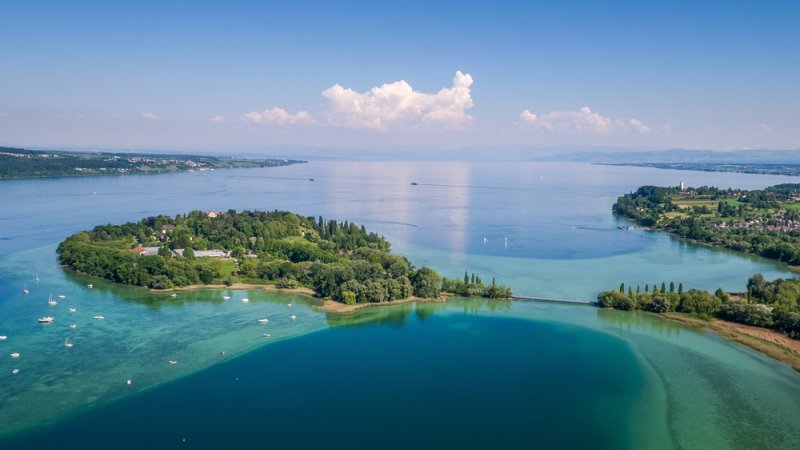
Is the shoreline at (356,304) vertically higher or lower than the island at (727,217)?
lower

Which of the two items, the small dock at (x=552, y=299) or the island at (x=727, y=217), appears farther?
the island at (x=727, y=217)

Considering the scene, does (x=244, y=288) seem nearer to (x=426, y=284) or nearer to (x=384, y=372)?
(x=426, y=284)

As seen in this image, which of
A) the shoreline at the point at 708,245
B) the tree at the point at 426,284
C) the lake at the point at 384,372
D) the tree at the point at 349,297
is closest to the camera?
the lake at the point at 384,372

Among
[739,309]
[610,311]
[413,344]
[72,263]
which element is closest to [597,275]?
[610,311]

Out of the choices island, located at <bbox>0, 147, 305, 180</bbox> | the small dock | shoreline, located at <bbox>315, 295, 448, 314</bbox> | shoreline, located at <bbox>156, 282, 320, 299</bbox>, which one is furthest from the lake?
island, located at <bbox>0, 147, 305, 180</bbox>

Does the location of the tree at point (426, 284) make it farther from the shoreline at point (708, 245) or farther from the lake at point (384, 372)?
the shoreline at point (708, 245)

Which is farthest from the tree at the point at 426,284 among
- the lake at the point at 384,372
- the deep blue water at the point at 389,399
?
the deep blue water at the point at 389,399

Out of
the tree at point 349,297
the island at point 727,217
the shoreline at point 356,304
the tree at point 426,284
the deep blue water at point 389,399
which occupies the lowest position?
the deep blue water at point 389,399

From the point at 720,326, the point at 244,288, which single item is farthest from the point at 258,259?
the point at 720,326
